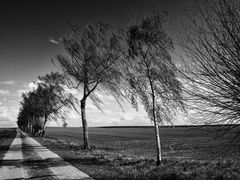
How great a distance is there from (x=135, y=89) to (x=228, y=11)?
30.6ft

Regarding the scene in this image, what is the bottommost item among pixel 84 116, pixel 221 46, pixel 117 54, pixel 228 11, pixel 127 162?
pixel 127 162

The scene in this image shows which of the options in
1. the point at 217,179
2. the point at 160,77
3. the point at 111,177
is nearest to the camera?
the point at 217,179

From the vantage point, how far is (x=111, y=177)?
Answer: 10406mm

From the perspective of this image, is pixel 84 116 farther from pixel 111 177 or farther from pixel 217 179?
pixel 217 179

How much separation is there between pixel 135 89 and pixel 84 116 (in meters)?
11.3

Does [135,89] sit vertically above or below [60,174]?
above

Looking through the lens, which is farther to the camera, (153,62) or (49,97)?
(49,97)

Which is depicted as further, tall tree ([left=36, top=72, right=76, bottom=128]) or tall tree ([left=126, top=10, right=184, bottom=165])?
Answer: tall tree ([left=36, top=72, right=76, bottom=128])

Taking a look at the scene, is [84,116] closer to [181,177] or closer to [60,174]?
[60,174]

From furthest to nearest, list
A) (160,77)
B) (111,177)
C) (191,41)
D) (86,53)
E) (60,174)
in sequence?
(86,53) < (160,77) < (60,174) < (111,177) < (191,41)

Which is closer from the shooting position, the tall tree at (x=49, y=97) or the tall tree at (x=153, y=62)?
the tall tree at (x=153, y=62)

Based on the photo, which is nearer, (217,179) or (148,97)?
(217,179)

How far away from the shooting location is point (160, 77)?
43.8 feet

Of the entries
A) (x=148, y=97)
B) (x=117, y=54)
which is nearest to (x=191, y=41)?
(x=148, y=97)
